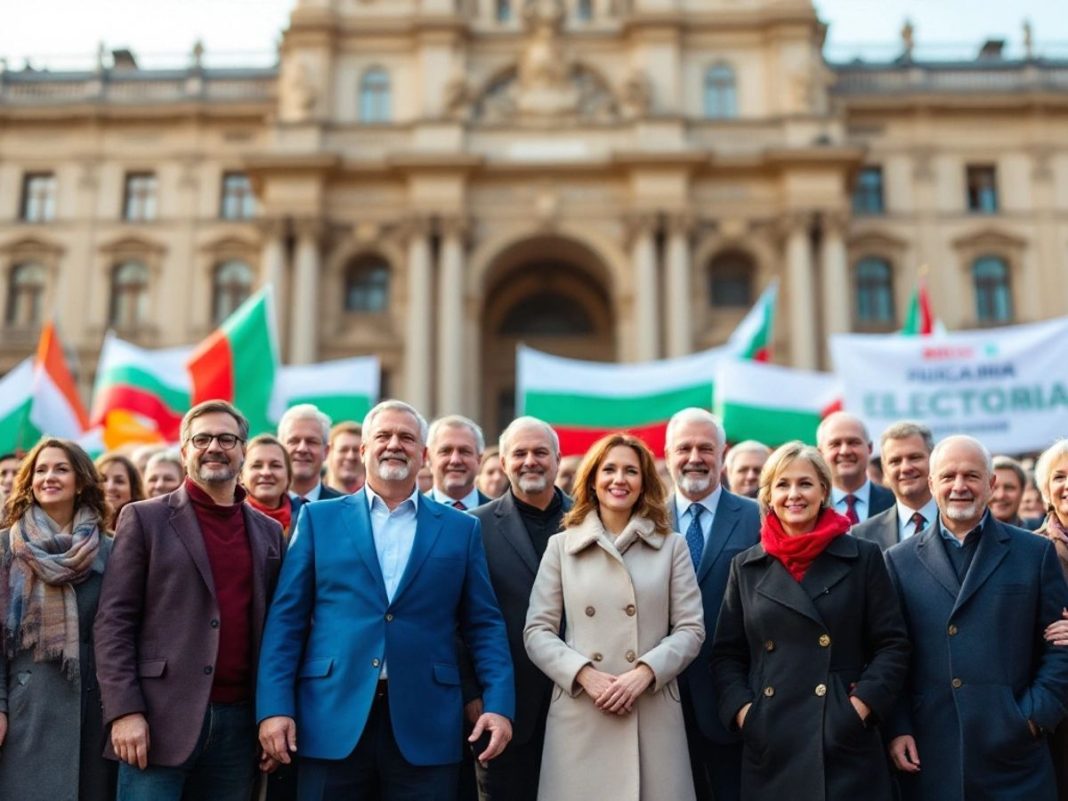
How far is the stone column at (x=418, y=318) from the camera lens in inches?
1067

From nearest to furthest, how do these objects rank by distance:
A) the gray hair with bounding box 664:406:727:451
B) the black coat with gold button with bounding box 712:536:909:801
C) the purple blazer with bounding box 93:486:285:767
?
1. the purple blazer with bounding box 93:486:285:767
2. the black coat with gold button with bounding box 712:536:909:801
3. the gray hair with bounding box 664:406:727:451

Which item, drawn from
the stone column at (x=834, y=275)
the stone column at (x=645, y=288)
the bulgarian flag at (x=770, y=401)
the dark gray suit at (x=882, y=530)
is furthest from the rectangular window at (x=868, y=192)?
the dark gray suit at (x=882, y=530)

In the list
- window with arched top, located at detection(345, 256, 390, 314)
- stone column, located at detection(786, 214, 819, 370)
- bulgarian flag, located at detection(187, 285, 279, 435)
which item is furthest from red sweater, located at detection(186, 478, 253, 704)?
window with arched top, located at detection(345, 256, 390, 314)

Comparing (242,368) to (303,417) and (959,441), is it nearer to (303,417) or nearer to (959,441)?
(303,417)

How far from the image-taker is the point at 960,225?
3059cm

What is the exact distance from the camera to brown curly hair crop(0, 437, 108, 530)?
5.08m

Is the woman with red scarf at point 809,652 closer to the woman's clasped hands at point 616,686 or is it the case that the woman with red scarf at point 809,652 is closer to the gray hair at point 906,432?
the woman's clasped hands at point 616,686

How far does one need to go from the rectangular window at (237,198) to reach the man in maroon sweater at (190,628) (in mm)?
28419

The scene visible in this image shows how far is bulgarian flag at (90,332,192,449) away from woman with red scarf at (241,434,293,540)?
807cm

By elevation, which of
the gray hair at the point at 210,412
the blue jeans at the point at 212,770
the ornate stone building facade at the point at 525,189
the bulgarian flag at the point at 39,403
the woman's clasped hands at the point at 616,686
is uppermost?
the ornate stone building facade at the point at 525,189

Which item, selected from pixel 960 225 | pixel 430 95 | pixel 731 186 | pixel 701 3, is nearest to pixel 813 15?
pixel 701 3

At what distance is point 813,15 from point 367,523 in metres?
28.5

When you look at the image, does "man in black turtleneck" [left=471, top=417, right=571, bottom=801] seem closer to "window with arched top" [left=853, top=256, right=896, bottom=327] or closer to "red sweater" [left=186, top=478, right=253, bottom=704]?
"red sweater" [left=186, top=478, right=253, bottom=704]

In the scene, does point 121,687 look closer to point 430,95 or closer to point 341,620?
point 341,620
